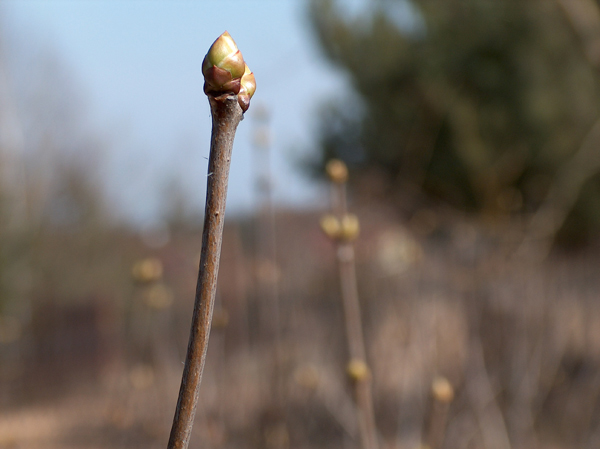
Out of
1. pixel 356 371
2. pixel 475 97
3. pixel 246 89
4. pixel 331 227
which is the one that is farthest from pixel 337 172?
pixel 475 97

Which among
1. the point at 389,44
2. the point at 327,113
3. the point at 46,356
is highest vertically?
the point at 389,44

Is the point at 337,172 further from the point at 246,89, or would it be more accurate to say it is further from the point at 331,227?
the point at 246,89

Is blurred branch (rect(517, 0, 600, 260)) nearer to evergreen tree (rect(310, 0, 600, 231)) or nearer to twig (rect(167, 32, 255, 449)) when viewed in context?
evergreen tree (rect(310, 0, 600, 231))

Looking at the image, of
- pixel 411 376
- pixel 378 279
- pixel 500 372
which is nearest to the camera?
pixel 411 376

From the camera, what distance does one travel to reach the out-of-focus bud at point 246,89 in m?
0.19

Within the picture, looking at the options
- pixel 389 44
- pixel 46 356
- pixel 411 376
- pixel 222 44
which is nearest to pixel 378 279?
pixel 411 376

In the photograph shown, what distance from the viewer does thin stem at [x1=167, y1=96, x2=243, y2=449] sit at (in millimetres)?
179

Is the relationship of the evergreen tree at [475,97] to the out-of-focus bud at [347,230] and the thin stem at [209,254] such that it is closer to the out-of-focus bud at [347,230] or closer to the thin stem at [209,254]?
the out-of-focus bud at [347,230]

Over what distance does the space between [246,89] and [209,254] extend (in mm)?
52

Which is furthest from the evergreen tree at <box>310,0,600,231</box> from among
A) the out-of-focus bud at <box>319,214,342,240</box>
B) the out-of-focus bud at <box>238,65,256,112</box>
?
the out-of-focus bud at <box>238,65,256,112</box>

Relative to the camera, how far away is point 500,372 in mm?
1928

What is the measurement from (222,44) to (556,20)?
12.2 feet

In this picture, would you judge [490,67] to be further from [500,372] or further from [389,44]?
[500,372]

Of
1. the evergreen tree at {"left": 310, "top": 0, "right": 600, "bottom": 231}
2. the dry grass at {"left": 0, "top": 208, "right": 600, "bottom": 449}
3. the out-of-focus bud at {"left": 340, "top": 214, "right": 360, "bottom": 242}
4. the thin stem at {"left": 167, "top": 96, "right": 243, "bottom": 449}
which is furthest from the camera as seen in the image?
the evergreen tree at {"left": 310, "top": 0, "right": 600, "bottom": 231}
